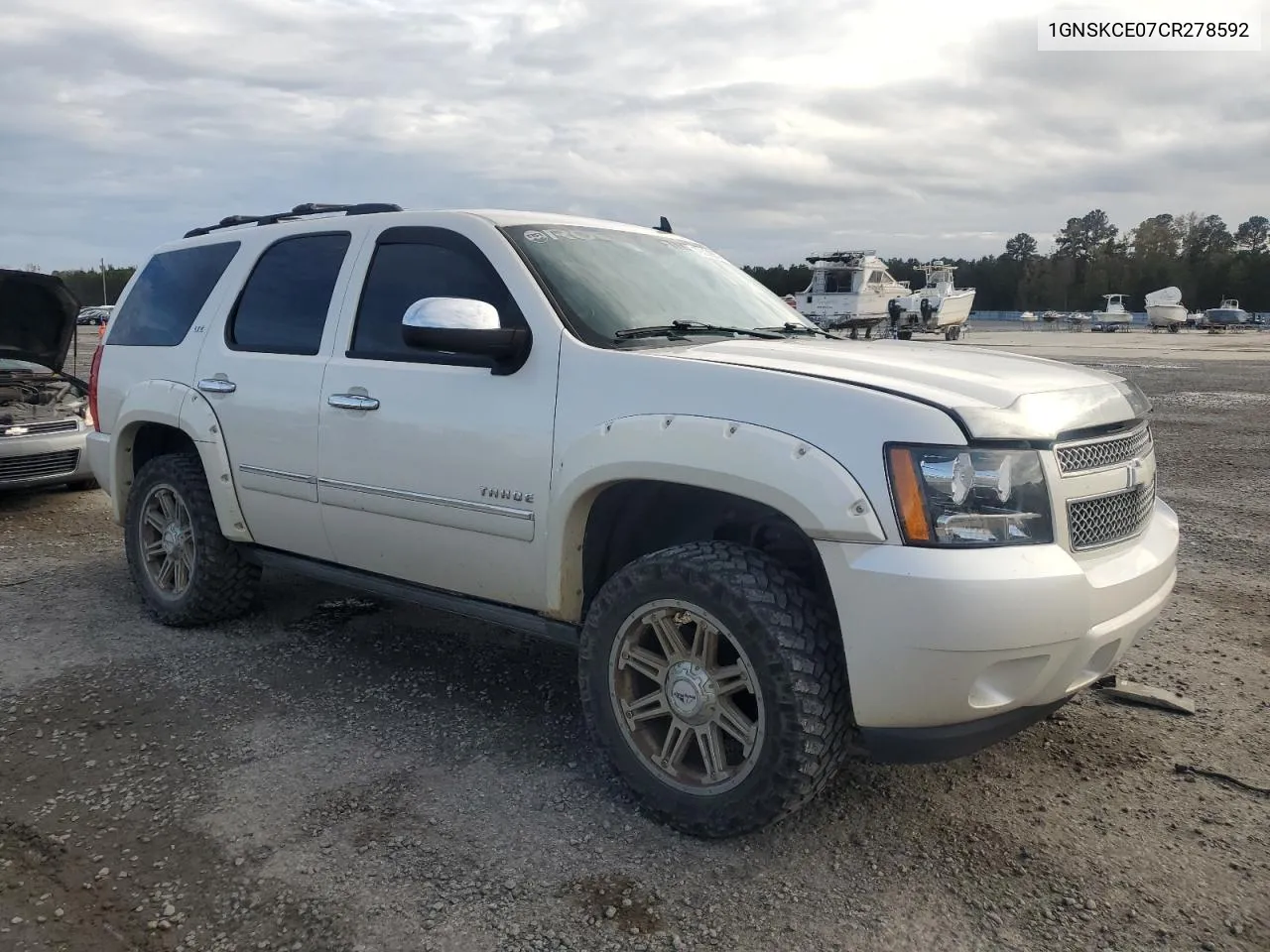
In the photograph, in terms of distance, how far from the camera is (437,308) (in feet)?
10.9

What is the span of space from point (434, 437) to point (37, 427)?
19.6 feet

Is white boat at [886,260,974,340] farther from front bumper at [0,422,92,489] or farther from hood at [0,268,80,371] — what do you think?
front bumper at [0,422,92,489]

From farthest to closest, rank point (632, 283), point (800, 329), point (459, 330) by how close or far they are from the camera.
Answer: point (800, 329) → point (632, 283) → point (459, 330)

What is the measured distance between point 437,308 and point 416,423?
56 centimetres

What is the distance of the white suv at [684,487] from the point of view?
2.67 meters

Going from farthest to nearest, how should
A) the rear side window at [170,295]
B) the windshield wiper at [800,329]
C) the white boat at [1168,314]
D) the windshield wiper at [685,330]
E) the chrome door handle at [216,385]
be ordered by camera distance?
the white boat at [1168,314]
the rear side window at [170,295]
the chrome door handle at [216,385]
the windshield wiper at [800,329]
the windshield wiper at [685,330]

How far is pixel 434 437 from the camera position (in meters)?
3.67

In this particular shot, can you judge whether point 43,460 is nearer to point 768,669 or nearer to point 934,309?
point 768,669

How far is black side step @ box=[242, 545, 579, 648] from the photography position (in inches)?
139

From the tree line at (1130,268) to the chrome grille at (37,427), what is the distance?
6723 centimetres

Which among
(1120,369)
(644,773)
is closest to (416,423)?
(644,773)

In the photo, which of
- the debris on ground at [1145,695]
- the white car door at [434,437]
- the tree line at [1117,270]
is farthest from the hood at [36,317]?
the tree line at [1117,270]

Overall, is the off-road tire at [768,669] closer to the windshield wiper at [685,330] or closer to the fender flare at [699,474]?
the fender flare at [699,474]

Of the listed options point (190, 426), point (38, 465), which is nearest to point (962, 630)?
point (190, 426)
